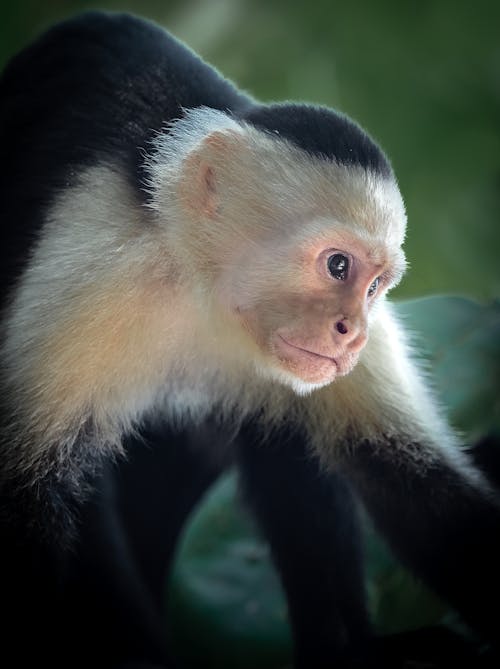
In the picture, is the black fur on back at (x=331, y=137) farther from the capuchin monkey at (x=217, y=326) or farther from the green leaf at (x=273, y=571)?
the green leaf at (x=273, y=571)

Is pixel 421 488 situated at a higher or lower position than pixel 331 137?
lower

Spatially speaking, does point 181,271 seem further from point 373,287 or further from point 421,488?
point 421,488

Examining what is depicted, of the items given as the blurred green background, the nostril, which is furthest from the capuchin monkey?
the blurred green background

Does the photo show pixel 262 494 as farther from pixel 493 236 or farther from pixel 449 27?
pixel 449 27

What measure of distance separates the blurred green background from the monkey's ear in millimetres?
451

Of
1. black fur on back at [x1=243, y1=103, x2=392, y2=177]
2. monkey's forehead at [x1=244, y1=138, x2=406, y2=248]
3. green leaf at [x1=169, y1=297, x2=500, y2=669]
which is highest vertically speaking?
black fur on back at [x1=243, y1=103, x2=392, y2=177]

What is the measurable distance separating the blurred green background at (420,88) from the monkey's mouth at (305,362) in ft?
1.52

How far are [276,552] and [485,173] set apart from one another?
0.86 m

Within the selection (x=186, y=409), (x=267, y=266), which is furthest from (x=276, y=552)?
(x=267, y=266)

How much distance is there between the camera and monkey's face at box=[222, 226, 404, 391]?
1370 millimetres

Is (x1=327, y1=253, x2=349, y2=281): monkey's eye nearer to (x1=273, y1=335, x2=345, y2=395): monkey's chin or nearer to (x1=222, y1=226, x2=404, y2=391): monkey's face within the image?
(x1=222, y1=226, x2=404, y2=391): monkey's face

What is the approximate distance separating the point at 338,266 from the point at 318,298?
0.06m

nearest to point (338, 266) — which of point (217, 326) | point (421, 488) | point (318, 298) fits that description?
point (318, 298)

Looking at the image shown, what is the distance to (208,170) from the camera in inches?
59.4
